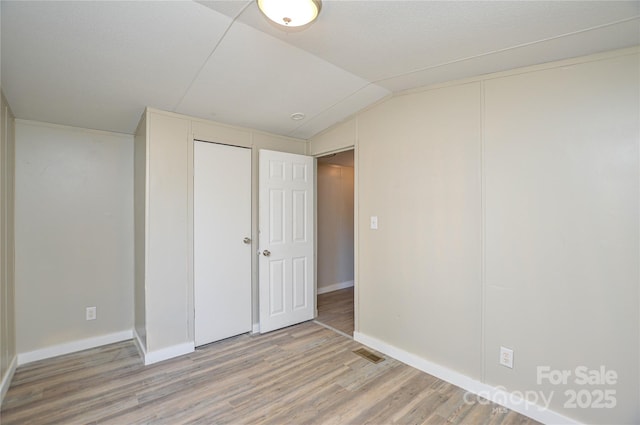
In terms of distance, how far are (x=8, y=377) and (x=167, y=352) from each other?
1104 mm

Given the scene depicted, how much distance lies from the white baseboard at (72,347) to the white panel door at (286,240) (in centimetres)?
150

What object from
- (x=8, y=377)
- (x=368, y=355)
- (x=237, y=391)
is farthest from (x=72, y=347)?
(x=368, y=355)

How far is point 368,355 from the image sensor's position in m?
2.74

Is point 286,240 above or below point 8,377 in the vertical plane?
above

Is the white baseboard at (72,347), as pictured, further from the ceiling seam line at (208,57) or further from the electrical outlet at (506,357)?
the electrical outlet at (506,357)

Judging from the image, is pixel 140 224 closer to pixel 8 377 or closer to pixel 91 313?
pixel 91 313

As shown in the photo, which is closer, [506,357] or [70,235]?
[506,357]

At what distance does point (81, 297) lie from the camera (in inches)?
113

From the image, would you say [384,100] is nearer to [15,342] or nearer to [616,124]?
[616,124]

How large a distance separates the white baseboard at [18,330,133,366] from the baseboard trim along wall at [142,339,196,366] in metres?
0.65

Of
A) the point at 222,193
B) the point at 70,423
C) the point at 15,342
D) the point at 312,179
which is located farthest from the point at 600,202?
the point at 15,342

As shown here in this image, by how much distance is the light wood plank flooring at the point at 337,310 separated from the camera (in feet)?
11.4

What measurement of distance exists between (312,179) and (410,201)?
1.41m

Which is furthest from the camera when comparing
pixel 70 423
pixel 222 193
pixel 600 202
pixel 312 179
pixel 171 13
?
pixel 312 179
